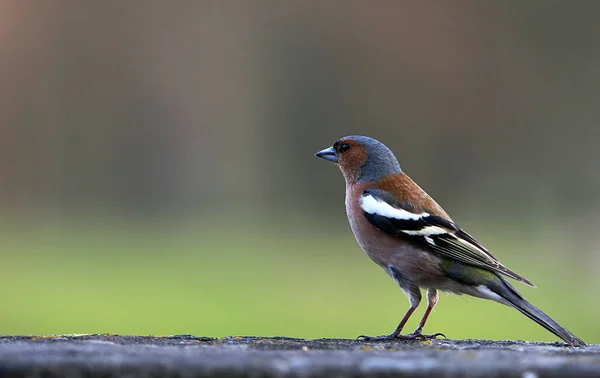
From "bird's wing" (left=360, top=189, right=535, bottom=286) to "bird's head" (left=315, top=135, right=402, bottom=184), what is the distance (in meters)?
0.45

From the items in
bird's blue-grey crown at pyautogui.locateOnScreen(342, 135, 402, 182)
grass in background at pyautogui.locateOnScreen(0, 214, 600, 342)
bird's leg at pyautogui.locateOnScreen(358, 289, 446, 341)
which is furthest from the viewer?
grass in background at pyautogui.locateOnScreen(0, 214, 600, 342)

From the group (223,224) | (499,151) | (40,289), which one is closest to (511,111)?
(499,151)

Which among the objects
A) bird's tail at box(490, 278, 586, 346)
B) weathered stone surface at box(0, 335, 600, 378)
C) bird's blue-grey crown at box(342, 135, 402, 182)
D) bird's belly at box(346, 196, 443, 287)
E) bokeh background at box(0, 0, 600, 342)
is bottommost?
weathered stone surface at box(0, 335, 600, 378)

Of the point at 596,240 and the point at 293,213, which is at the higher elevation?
the point at 293,213

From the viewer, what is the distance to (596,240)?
17.4 meters

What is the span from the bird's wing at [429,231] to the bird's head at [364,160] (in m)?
0.45

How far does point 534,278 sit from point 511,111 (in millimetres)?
8864

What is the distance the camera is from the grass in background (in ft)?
33.0

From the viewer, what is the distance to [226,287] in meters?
13.7

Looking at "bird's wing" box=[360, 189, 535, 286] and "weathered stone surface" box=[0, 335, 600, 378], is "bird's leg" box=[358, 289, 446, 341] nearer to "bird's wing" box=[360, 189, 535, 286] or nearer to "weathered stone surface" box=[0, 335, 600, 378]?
"bird's wing" box=[360, 189, 535, 286]

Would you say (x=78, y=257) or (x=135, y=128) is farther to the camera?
(x=135, y=128)

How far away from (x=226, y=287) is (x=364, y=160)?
8.84 metres

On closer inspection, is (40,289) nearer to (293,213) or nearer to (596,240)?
(293,213)

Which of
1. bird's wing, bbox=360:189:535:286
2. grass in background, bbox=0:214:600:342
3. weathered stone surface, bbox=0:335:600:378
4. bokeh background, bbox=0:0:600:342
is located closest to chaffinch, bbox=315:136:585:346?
bird's wing, bbox=360:189:535:286
